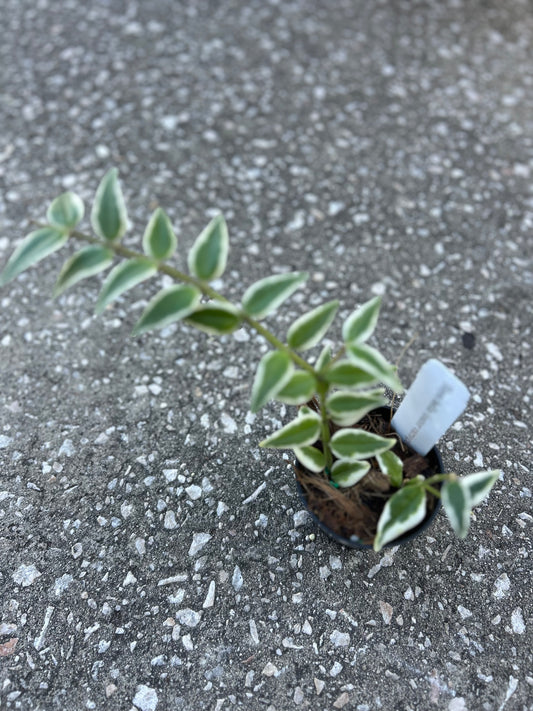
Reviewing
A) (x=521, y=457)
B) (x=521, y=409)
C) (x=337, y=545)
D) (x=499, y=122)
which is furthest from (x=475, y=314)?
(x=499, y=122)

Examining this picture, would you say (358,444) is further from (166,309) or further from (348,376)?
(166,309)

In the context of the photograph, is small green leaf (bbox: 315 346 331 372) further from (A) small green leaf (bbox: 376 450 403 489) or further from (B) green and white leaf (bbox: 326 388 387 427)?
(A) small green leaf (bbox: 376 450 403 489)

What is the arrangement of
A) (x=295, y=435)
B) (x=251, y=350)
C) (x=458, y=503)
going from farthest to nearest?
(x=251, y=350) < (x=295, y=435) < (x=458, y=503)

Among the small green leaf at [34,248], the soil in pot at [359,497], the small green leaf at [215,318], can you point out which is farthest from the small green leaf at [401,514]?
the small green leaf at [34,248]

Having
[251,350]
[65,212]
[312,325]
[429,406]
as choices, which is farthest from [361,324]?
[251,350]

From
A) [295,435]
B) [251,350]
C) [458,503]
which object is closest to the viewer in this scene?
[458,503]

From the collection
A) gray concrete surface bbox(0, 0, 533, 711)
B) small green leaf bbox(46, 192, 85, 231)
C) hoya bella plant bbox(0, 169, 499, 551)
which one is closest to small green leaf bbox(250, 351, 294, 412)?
hoya bella plant bbox(0, 169, 499, 551)

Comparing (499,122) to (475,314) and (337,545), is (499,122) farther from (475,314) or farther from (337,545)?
(337,545)
